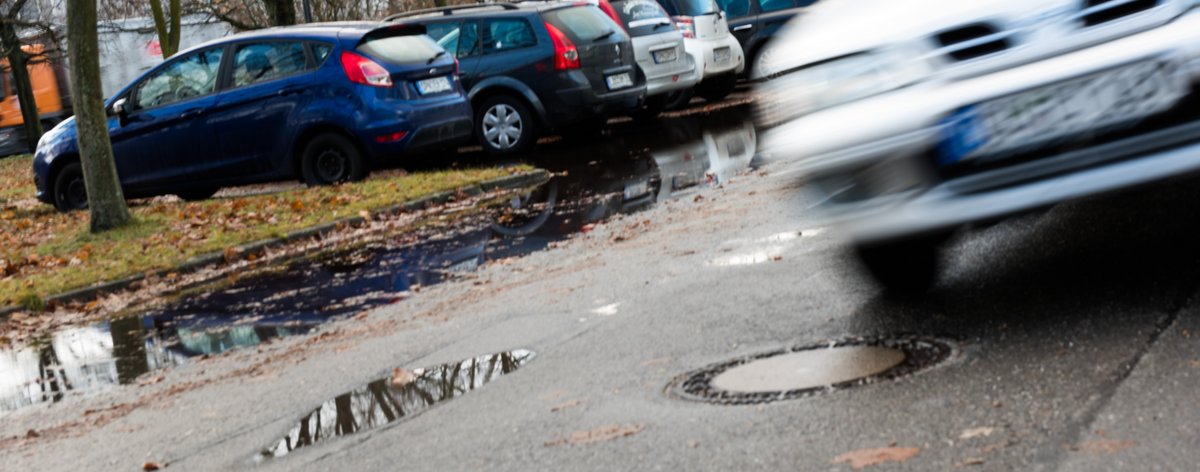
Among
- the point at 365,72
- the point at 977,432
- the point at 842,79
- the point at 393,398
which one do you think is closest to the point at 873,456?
the point at 977,432

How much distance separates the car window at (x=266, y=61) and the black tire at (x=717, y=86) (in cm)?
955

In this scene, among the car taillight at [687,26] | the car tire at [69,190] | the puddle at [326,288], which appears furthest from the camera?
the car taillight at [687,26]

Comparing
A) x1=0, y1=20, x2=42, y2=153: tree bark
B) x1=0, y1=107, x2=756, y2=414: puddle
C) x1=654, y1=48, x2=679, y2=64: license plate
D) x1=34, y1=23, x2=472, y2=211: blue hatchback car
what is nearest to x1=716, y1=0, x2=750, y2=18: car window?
x1=654, y1=48, x2=679, y2=64: license plate

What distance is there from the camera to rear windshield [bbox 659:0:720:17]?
23.2 metres

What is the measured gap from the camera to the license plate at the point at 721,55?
75.5 feet

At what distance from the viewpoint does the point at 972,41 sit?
5266mm

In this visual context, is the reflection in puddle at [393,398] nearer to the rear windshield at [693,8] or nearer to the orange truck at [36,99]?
the rear windshield at [693,8]

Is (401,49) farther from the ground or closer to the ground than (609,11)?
farther from the ground

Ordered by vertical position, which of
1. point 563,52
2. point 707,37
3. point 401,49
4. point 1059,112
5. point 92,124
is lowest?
point 707,37

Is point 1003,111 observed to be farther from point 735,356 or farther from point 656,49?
point 656,49

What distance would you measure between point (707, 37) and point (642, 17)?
7.00 ft

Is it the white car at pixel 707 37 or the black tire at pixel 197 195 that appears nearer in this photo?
the black tire at pixel 197 195

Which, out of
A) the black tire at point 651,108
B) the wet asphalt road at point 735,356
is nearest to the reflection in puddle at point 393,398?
the wet asphalt road at point 735,356

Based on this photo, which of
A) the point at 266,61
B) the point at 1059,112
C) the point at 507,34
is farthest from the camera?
the point at 507,34
